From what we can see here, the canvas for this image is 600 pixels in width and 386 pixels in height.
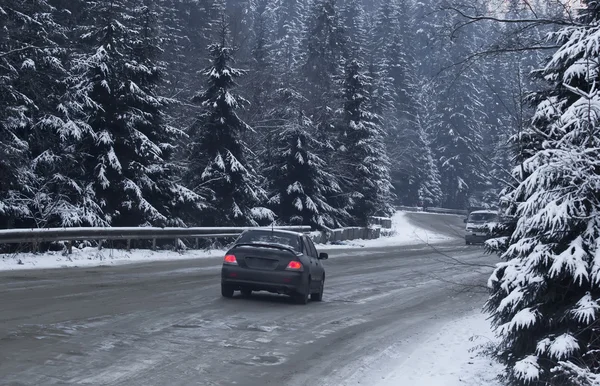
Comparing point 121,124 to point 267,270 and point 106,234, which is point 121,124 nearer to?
point 106,234

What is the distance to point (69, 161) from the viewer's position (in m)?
28.4

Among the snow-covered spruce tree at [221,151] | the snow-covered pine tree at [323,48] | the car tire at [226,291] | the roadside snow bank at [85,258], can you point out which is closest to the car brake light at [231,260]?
the car tire at [226,291]

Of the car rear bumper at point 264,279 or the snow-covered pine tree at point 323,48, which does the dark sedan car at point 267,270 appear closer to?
the car rear bumper at point 264,279

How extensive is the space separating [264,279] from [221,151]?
842 inches

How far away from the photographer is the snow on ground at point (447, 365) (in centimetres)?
935

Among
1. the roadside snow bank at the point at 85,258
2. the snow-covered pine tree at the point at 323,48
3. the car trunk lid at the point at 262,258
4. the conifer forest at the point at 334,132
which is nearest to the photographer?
the conifer forest at the point at 334,132

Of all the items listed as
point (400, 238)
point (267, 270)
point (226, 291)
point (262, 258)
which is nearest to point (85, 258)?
point (226, 291)

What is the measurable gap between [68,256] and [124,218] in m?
7.58

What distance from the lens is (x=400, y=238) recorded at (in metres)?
61.8

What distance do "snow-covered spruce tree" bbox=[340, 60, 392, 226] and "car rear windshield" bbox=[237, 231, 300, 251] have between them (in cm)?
3311

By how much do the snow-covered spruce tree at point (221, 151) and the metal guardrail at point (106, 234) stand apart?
281cm

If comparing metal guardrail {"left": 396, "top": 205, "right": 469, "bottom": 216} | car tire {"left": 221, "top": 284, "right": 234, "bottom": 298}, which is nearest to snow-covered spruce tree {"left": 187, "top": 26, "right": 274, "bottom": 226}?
car tire {"left": 221, "top": 284, "right": 234, "bottom": 298}

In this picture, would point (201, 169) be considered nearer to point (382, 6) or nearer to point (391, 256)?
point (391, 256)

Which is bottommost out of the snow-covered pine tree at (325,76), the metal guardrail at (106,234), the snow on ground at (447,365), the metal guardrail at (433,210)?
the snow on ground at (447,365)
